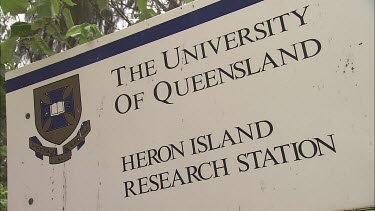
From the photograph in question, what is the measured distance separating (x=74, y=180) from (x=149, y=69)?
38cm

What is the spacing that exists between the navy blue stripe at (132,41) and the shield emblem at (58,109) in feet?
0.16

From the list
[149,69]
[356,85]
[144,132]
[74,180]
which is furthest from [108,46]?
[356,85]

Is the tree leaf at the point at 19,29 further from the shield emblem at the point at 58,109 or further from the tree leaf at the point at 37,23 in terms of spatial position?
the shield emblem at the point at 58,109

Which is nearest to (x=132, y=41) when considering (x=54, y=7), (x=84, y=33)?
(x=84, y=33)

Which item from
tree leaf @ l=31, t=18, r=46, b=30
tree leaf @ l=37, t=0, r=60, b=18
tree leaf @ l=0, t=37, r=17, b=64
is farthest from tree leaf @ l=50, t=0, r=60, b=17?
tree leaf @ l=0, t=37, r=17, b=64

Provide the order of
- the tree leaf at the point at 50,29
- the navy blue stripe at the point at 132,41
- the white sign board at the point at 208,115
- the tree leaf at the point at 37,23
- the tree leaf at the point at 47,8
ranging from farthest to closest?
the tree leaf at the point at 50,29 < the tree leaf at the point at 37,23 < the tree leaf at the point at 47,8 < the navy blue stripe at the point at 132,41 < the white sign board at the point at 208,115

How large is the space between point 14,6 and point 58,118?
1.50 ft

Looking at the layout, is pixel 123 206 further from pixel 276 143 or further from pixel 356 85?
pixel 356 85

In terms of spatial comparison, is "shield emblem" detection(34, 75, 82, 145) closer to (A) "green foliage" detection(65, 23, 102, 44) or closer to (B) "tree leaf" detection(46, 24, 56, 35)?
(A) "green foliage" detection(65, 23, 102, 44)

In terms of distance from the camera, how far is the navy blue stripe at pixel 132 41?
1.32 m

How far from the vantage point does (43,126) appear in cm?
148

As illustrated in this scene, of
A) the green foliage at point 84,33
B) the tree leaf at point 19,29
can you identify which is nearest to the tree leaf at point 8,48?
the tree leaf at point 19,29

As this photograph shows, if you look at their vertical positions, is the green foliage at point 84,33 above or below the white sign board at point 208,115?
above

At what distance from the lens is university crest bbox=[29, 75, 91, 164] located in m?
1.41
